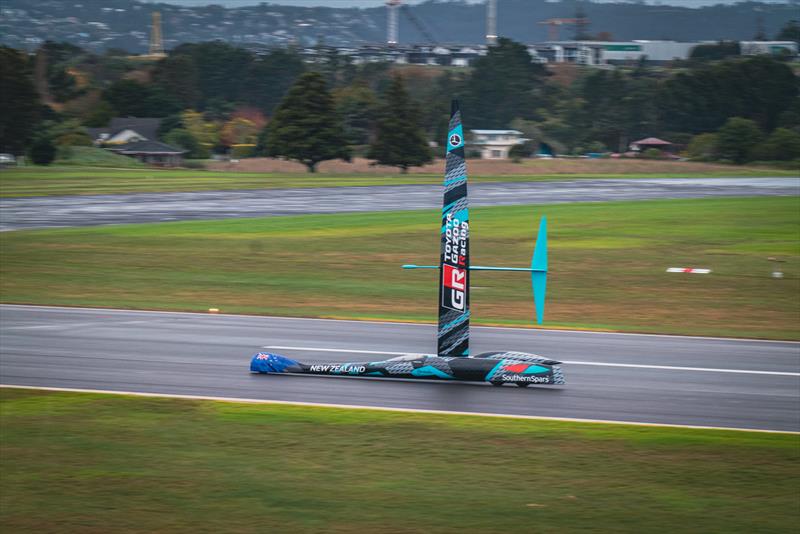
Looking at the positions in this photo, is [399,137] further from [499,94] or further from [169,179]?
[499,94]

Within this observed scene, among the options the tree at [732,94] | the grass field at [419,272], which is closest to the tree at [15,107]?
the grass field at [419,272]

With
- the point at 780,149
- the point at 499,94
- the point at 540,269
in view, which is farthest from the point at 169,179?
the point at 499,94

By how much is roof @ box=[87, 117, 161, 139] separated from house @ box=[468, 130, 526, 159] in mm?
44106

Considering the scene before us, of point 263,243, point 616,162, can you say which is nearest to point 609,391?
point 263,243

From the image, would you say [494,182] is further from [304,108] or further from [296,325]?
[296,325]

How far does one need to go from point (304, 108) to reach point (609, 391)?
82.2 m

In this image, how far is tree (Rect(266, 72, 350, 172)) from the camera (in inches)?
3834

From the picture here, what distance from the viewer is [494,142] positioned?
14475cm

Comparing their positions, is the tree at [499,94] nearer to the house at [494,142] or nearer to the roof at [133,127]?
the house at [494,142]

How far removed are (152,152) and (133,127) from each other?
48.3ft

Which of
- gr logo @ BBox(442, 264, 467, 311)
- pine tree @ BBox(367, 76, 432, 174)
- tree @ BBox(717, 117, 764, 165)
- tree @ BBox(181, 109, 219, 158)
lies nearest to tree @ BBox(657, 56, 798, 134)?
tree @ BBox(717, 117, 764, 165)

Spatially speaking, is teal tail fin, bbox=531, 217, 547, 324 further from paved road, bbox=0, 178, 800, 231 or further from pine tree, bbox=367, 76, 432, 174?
pine tree, bbox=367, 76, 432, 174

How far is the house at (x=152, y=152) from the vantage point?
122 metres

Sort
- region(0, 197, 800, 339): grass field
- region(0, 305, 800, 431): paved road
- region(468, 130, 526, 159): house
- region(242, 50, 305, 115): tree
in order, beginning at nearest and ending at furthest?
1. region(0, 305, 800, 431): paved road
2. region(0, 197, 800, 339): grass field
3. region(468, 130, 526, 159): house
4. region(242, 50, 305, 115): tree
